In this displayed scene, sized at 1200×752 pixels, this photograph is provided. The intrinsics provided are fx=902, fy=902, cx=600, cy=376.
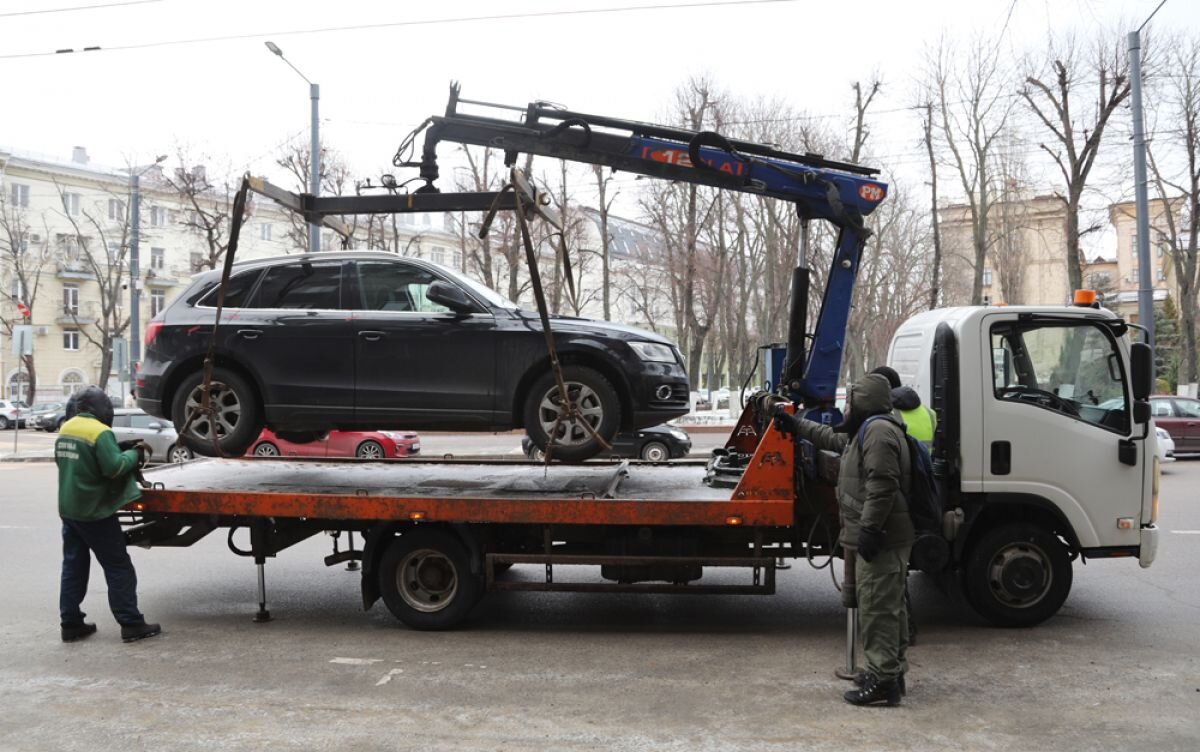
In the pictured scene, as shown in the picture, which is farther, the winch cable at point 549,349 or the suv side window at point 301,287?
the suv side window at point 301,287

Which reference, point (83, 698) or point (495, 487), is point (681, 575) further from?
point (83, 698)

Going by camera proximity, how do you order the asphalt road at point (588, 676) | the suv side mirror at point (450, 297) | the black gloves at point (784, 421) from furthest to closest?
the suv side mirror at point (450, 297) < the black gloves at point (784, 421) < the asphalt road at point (588, 676)

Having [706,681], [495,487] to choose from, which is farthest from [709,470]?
[706,681]

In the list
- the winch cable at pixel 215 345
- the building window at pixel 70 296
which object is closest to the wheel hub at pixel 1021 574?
the winch cable at pixel 215 345

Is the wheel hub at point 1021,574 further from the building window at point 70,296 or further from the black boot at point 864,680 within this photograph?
the building window at point 70,296

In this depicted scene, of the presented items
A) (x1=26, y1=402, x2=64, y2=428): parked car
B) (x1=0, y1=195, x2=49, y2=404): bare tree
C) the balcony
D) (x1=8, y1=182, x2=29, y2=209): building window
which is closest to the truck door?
(x1=26, y1=402, x2=64, y2=428): parked car

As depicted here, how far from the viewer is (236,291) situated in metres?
7.05

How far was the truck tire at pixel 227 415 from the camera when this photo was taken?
6824mm

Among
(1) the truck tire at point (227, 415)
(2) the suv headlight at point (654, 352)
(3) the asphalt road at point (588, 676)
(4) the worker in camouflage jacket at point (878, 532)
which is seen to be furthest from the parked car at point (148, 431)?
(4) the worker in camouflage jacket at point (878, 532)

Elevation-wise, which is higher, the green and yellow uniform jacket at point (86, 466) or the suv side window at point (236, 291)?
the suv side window at point (236, 291)

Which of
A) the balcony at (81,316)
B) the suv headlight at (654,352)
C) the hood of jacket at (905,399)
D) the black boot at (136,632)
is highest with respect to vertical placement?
the balcony at (81,316)

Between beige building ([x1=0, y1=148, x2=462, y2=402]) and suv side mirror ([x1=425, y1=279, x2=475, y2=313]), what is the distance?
37234 mm

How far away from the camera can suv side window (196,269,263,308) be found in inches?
277

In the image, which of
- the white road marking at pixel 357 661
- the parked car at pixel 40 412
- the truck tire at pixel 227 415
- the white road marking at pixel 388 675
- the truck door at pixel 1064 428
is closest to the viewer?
the white road marking at pixel 388 675
